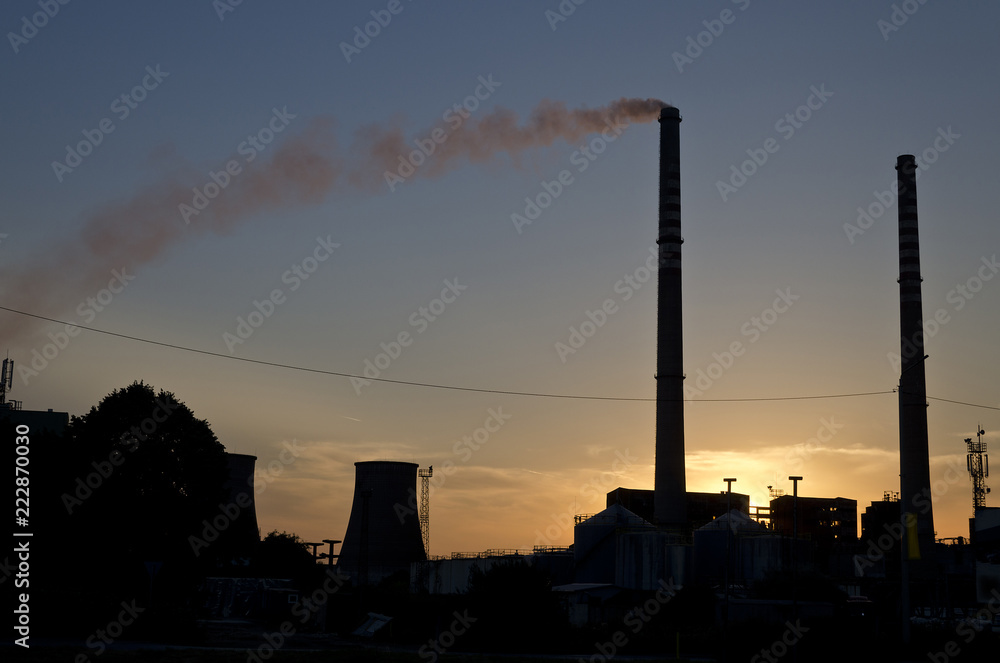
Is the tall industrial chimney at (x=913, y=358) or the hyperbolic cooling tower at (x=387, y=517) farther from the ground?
the tall industrial chimney at (x=913, y=358)

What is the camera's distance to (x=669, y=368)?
6862 cm

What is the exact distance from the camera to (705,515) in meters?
122

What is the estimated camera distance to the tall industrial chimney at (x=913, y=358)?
71375 millimetres

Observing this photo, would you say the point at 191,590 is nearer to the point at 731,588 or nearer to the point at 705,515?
the point at 731,588

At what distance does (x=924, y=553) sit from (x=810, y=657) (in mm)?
53130

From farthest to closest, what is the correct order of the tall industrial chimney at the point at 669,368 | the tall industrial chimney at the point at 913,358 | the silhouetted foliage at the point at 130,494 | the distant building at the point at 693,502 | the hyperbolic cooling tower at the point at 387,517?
the distant building at the point at 693,502 → the hyperbolic cooling tower at the point at 387,517 → the tall industrial chimney at the point at 913,358 → the tall industrial chimney at the point at 669,368 → the silhouetted foliage at the point at 130,494

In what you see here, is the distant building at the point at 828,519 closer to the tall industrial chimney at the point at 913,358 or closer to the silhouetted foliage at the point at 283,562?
the tall industrial chimney at the point at 913,358

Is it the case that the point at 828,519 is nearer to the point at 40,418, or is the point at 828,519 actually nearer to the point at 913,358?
the point at 913,358

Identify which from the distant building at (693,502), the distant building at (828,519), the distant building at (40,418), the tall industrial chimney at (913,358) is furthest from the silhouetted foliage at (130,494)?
the distant building at (828,519)

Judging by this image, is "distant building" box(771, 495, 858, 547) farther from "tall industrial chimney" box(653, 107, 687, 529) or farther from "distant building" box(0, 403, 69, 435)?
"distant building" box(0, 403, 69, 435)

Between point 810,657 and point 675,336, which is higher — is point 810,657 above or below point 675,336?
below

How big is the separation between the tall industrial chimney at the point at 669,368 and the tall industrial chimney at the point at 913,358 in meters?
16.3

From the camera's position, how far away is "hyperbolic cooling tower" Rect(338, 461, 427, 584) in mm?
84125

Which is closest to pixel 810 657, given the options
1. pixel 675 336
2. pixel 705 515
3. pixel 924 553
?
pixel 675 336
